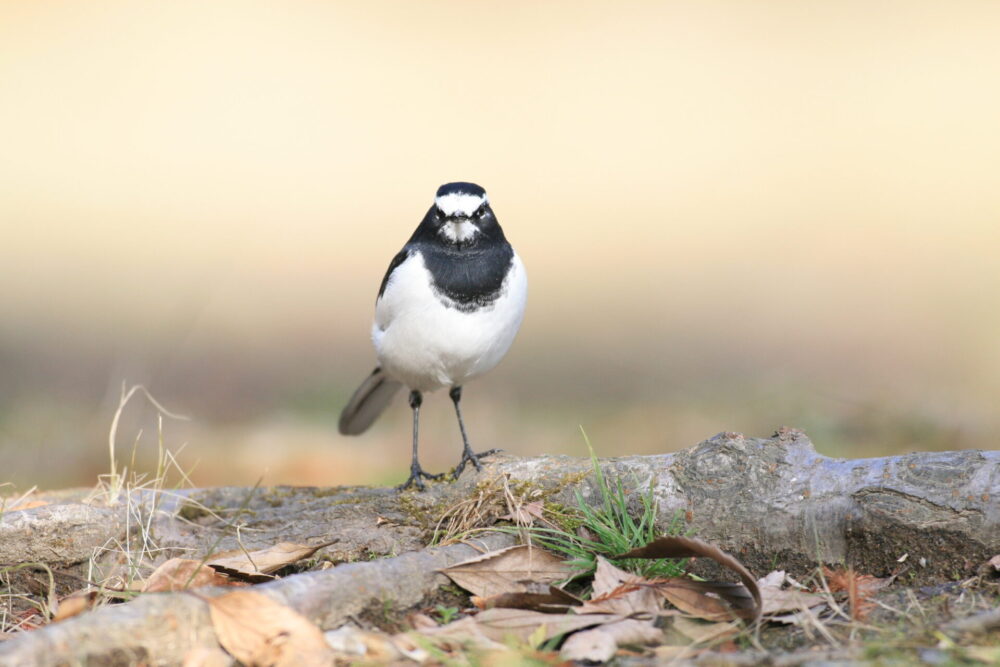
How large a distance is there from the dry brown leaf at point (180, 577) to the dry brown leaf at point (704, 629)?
48.2 inches

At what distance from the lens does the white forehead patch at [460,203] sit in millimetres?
4176

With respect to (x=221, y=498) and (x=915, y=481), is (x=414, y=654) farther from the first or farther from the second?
(x=221, y=498)

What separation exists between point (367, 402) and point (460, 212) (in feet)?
4.99

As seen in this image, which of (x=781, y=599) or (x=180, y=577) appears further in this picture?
(x=180, y=577)

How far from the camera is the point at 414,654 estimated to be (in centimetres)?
222

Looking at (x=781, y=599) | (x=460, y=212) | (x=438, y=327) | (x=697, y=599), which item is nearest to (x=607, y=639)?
(x=697, y=599)

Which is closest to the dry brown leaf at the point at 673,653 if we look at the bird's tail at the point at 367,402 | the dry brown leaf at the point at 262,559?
the dry brown leaf at the point at 262,559

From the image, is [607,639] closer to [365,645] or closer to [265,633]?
[365,645]

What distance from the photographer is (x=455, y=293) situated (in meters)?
4.16

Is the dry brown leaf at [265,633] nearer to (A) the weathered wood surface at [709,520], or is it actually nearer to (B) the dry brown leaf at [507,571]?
(A) the weathered wood surface at [709,520]

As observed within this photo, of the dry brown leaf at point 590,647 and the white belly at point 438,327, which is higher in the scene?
the white belly at point 438,327

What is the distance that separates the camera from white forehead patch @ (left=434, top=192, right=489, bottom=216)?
4.18 m

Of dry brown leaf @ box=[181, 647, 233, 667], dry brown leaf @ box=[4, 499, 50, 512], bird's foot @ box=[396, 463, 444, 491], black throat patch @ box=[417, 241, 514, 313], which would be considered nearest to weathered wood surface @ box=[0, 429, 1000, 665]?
dry brown leaf @ box=[181, 647, 233, 667]

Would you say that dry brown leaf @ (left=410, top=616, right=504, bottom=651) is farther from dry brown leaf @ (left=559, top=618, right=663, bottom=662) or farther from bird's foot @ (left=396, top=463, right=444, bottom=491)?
bird's foot @ (left=396, top=463, right=444, bottom=491)
